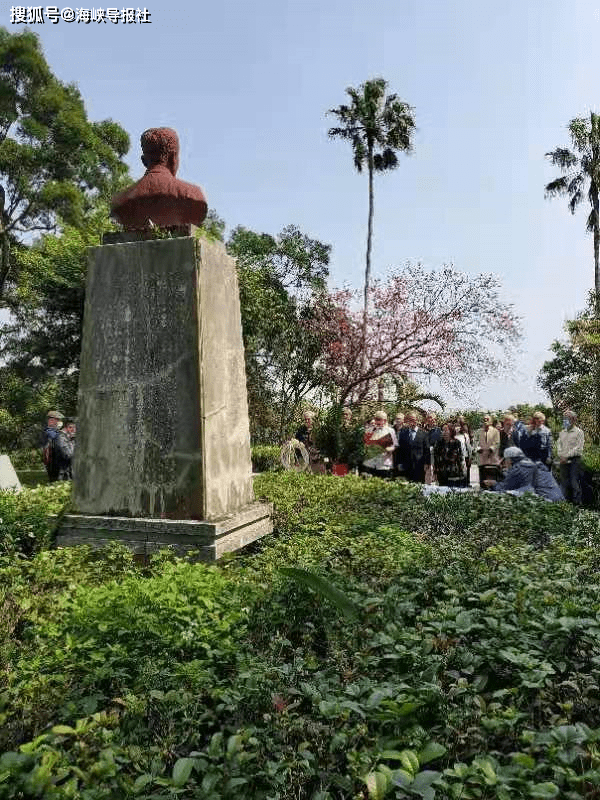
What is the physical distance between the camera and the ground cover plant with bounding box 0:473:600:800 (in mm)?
1934

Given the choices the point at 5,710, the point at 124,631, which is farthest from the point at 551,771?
the point at 5,710

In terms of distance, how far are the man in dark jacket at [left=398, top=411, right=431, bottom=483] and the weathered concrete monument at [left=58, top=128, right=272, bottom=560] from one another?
6653 millimetres

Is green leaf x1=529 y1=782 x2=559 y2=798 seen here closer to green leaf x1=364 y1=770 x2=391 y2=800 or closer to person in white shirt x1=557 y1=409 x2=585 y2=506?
green leaf x1=364 y1=770 x2=391 y2=800

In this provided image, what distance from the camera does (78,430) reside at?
511 cm

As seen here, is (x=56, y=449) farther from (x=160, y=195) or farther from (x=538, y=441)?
(x=538, y=441)

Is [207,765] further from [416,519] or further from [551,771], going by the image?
[416,519]

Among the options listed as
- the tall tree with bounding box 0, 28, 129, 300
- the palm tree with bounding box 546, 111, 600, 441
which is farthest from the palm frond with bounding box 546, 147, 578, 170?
the tall tree with bounding box 0, 28, 129, 300

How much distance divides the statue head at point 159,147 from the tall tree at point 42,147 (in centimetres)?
2077

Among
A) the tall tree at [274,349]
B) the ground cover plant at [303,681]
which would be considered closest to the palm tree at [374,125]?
the tall tree at [274,349]

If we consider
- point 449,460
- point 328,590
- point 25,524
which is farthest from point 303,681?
point 449,460

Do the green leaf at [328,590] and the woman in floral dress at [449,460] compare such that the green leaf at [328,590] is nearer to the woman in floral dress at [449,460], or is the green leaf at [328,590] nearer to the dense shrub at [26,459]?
the woman in floral dress at [449,460]

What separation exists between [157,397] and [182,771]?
3250mm

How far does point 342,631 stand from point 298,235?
2317 centimetres

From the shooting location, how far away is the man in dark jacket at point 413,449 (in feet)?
37.8
